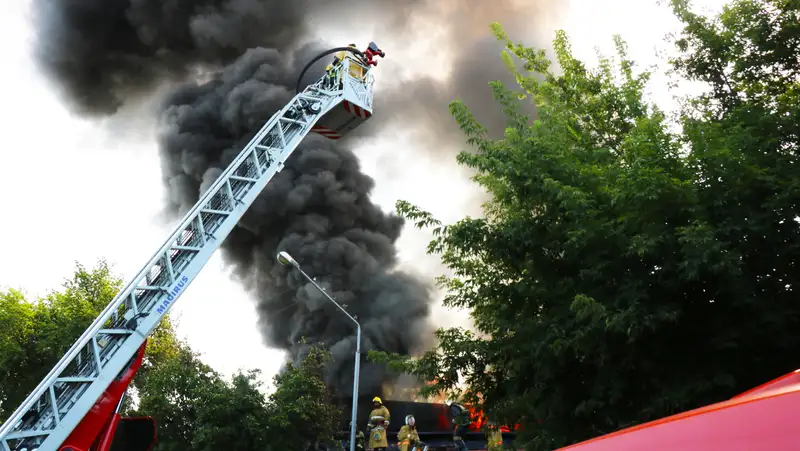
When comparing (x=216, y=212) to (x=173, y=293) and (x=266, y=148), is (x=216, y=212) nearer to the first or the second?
(x=173, y=293)

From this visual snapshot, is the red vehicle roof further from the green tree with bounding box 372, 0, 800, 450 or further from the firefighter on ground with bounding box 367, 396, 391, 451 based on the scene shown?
the firefighter on ground with bounding box 367, 396, 391, 451

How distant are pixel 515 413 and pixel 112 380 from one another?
18.7 feet

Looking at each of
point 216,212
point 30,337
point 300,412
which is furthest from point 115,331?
point 30,337

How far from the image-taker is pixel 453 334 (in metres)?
7.23

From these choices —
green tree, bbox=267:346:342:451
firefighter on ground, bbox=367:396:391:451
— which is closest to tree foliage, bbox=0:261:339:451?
green tree, bbox=267:346:342:451

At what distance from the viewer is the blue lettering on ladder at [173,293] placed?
8.66m

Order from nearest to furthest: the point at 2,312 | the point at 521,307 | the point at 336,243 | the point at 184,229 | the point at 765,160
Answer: the point at 765,160
the point at 521,307
the point at 184,229
the point at 2,312
the point at 336,243

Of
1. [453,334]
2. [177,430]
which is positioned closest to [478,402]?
[453,334]

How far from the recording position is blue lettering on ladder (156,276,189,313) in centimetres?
866

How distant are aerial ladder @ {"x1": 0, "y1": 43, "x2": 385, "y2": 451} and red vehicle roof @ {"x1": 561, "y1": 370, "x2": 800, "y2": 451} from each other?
6.79m

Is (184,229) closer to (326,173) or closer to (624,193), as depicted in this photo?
(624,193)

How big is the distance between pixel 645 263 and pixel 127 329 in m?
7.31

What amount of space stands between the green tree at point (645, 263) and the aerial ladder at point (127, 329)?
3934 millimetres

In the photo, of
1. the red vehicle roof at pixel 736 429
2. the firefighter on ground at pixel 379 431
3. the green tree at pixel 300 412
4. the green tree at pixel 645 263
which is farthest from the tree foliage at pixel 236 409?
the red vehicle roof at pixel 736 429
